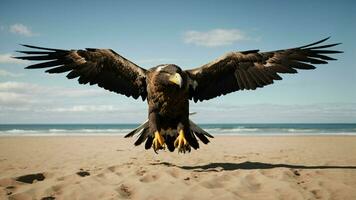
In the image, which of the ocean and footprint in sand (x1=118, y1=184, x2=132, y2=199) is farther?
the ocean

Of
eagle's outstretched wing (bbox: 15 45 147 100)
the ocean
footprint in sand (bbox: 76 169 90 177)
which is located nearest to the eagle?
eagle's outstretched wing (bbox: 15 45 147 100)

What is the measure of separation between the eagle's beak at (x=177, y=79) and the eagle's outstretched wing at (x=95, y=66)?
1.15m

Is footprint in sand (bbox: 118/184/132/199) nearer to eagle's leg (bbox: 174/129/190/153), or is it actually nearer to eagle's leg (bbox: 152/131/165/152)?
eagle's leg (bbox: 152/131/165/152)

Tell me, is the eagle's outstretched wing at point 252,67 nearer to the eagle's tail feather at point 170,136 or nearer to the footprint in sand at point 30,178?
the eagle's tail feather at point 170,136

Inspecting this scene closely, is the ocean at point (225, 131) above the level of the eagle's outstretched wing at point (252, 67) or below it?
below

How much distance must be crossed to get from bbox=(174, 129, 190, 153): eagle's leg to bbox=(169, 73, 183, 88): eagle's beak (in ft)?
4.12

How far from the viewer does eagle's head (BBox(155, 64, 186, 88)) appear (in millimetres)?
6539

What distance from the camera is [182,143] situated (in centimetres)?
727

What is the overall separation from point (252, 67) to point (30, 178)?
16.2 ft

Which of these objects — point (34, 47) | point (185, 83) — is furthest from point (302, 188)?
point (34, 47)

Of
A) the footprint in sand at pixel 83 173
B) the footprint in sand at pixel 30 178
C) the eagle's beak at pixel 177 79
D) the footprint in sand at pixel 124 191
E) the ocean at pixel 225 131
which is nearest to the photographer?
the footprint in sand at pixel 124 191

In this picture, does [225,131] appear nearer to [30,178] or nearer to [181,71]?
[181,71]

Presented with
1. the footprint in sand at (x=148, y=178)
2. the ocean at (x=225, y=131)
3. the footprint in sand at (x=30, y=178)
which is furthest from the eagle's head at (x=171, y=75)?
the ocean at (x=225, y=131)

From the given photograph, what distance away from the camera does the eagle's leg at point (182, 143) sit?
23.6 feet
